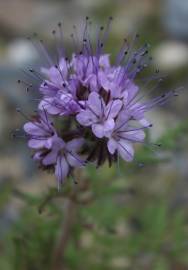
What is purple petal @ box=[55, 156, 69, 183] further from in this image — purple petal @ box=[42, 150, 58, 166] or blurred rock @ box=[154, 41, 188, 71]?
blurred rock @ box=[154, 41, 188, 71]

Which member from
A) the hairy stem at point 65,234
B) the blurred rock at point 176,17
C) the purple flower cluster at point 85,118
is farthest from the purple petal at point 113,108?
the blurred rock at point 176,17

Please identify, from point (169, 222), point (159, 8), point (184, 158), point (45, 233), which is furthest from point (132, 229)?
point (159, 8)

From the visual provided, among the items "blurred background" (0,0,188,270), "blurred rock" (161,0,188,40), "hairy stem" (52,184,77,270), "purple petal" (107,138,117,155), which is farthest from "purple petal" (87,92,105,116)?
"blurred rock" (161,0,188,40)

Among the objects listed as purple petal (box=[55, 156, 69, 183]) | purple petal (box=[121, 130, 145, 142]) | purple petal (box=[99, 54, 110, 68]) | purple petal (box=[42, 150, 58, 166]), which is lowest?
purple petal (box=[55, 156, 69, 183])

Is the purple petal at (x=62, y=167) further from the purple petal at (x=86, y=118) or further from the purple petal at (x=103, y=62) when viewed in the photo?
the purple petal at (x=103, y=62)

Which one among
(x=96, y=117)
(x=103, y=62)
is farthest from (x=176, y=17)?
(x=96, y=117)

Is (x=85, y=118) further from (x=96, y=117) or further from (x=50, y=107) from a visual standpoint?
(x=50, y=107)
